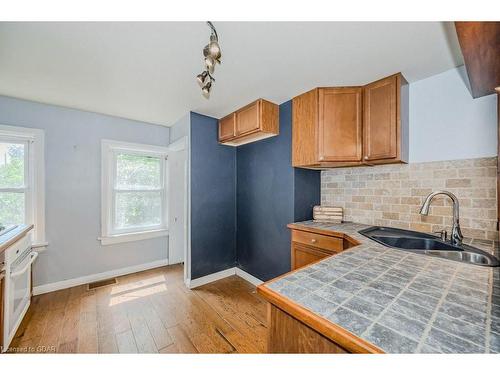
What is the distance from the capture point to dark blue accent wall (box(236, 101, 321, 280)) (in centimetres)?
230

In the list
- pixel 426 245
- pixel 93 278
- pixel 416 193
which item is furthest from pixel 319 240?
pixel 93 278

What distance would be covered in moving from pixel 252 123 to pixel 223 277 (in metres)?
2.07

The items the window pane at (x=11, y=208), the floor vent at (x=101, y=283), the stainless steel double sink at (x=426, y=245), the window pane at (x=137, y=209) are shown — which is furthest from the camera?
the window pane at (x=137, y=209)

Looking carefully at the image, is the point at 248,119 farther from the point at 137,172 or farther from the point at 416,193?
the point at 137,172

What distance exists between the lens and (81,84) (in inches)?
75.3

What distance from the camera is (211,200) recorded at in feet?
9.02

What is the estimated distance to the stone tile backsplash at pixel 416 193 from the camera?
1.46 meters

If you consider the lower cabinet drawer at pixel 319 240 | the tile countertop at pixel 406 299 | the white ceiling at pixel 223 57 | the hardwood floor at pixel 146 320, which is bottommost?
the hardwood floor at pixel 146 320

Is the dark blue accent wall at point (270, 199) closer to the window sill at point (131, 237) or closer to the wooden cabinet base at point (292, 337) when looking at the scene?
the window sill at point (131, 237)

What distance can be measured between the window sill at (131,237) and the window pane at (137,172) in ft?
2.18

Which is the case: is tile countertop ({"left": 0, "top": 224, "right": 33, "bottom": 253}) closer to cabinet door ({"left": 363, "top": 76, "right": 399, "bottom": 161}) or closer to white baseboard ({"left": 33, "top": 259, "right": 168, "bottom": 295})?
white baseboard ({"left": 33, "top": 259, "right": 168, "bottom": 295})

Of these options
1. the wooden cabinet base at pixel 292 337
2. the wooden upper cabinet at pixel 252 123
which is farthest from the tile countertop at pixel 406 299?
the wooden upper cabinet at pixel 252 123
